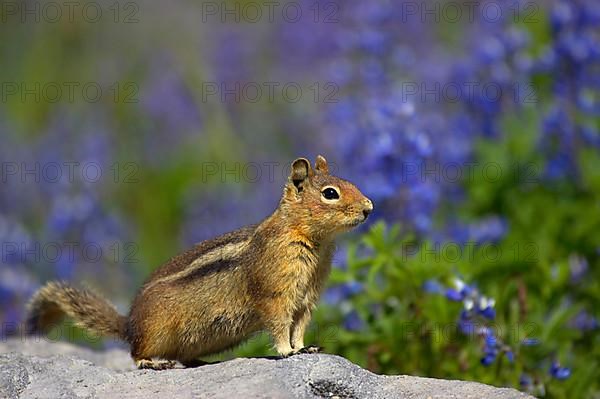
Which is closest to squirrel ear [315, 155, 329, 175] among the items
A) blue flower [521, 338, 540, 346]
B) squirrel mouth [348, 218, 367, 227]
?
squirrel mouth [348, 218, 367, 227]

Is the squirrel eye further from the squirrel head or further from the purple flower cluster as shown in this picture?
the purple flower cluster

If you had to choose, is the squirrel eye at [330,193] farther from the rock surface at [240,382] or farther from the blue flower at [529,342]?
the blue flower at [529,342]

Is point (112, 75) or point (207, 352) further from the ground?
point (112, 75)

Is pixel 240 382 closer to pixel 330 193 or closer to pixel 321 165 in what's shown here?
pixel 330 193

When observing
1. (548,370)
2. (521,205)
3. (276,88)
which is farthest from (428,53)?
(548,370)

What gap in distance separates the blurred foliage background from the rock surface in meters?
1.02

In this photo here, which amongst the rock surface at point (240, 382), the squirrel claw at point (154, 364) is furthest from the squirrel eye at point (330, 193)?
the squirrel claw at point (154, 364)

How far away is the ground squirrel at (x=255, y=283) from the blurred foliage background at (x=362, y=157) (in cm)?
85

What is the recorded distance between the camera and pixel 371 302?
6.09 metres

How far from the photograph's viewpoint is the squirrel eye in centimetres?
499

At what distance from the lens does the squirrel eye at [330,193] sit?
4992 millimetres

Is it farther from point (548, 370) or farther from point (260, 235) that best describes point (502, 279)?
point (260, 235)

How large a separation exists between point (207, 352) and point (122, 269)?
3.79 m

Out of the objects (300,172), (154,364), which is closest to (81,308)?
(154,364)
